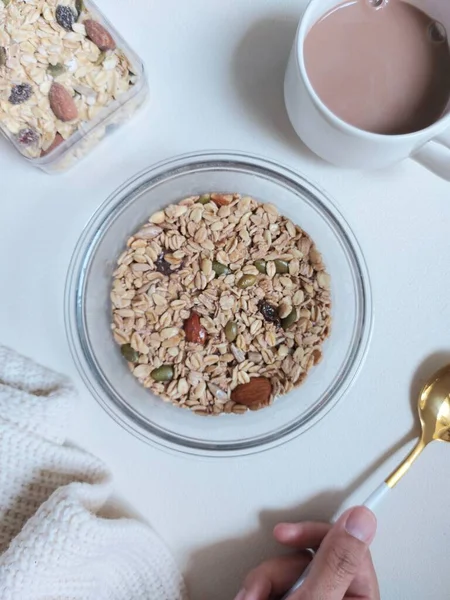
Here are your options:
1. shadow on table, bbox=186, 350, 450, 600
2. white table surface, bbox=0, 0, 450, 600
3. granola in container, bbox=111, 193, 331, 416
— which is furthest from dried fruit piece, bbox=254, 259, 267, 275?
shadow on table, bbox=186, 350, 450, 600

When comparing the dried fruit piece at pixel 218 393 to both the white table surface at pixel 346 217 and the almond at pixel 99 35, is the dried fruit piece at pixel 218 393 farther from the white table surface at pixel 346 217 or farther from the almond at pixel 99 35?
the almond at pixel 99 35

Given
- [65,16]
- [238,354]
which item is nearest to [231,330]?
[238,354]

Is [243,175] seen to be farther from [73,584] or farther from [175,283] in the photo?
[73,584]

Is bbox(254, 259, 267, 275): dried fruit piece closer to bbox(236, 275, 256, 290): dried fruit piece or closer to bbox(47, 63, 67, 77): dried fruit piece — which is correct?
bbox(236, 275, 256, 290): dried fruit piece

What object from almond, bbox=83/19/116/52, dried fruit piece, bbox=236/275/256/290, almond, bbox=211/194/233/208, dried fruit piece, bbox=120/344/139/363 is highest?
almond, bbox=83/19/116/52

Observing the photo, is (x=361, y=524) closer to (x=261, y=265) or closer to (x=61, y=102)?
(x=261, y=265)

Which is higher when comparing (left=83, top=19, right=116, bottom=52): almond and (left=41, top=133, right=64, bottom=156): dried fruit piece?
(left=83, top=19, right=116, bottom=52): almond

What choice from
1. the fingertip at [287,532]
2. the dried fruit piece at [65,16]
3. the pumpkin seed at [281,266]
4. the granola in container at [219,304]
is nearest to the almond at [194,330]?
the granola in container at [219,304]
